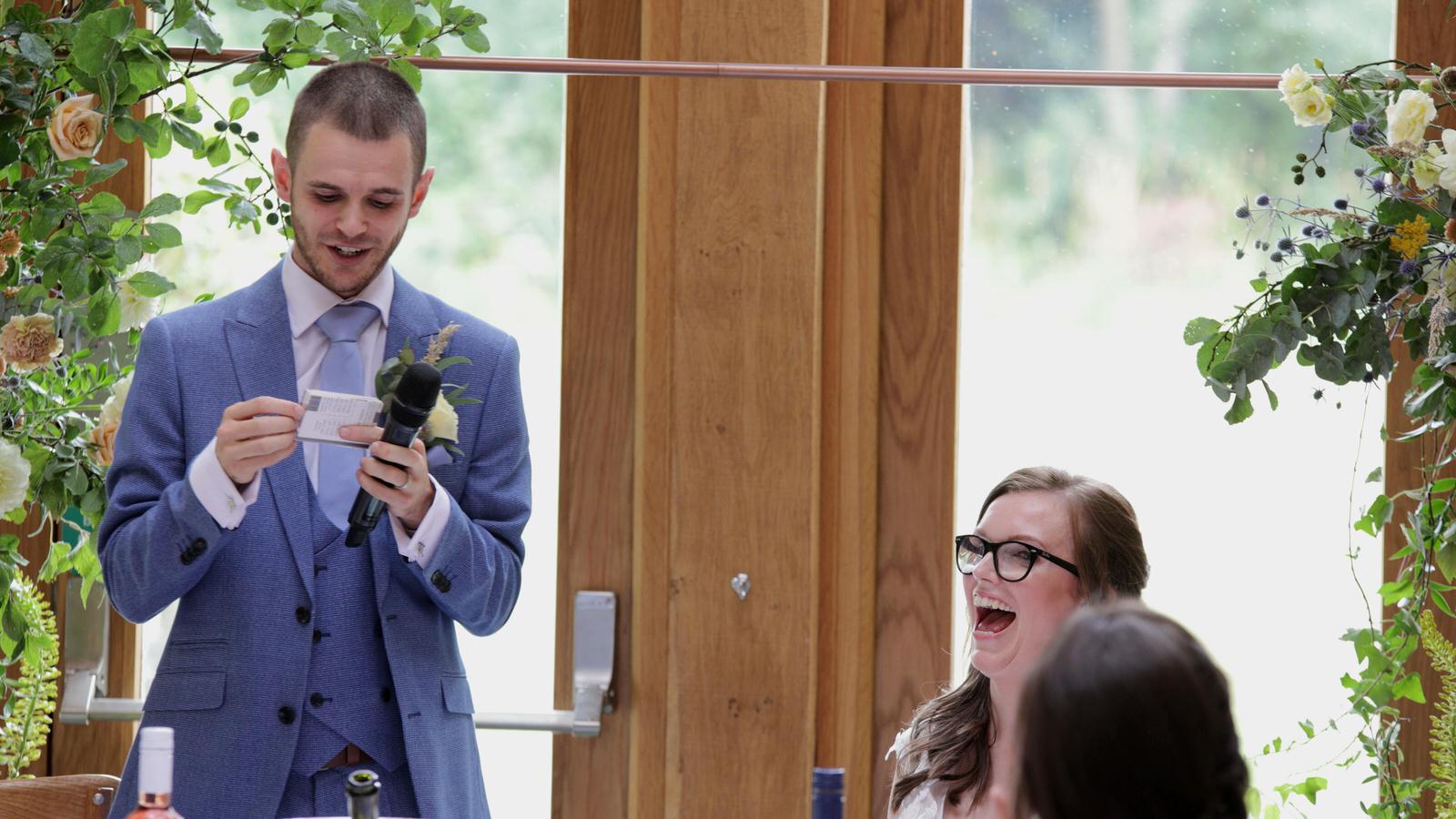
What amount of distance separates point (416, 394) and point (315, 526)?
37cm

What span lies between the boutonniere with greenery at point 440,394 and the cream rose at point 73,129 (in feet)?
1.79

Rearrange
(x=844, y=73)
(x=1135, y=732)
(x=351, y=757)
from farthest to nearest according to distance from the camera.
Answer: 1. (x=844, y=73)
2. (x=351, y=757)
3. (x=1135, y=732)

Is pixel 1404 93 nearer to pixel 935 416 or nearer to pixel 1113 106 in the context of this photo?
pixel 1113 106

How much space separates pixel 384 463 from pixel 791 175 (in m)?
1.08

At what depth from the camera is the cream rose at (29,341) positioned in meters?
2.15

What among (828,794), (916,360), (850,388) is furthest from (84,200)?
(828,794)

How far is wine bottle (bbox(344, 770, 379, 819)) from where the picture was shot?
1350 millimetres

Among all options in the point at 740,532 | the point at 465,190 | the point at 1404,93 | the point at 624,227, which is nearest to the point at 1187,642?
the point at 1404,93

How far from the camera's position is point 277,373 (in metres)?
2.03

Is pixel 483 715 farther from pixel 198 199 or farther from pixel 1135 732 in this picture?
pixel 1135 732

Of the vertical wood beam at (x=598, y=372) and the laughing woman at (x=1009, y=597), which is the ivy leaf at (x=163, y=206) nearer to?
the vertical wood beam at (x=598, y=372)

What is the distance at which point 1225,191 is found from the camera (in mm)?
2820

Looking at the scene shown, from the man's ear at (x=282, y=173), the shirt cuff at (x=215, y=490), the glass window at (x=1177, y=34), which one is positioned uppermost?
the glass window at (x=1177, y=34)

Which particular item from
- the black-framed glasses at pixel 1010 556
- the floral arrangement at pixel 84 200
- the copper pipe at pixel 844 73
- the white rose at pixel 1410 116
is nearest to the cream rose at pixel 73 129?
the floral arrangement at pixel 84 200
